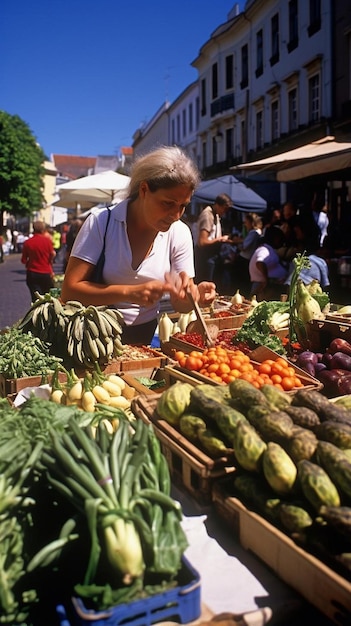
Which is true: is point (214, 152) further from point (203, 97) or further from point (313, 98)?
point (313, 98)

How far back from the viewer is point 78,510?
5.27ft

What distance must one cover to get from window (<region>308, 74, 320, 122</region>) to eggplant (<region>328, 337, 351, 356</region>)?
20.7m

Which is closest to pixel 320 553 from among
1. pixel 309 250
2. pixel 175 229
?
pixel 175 229

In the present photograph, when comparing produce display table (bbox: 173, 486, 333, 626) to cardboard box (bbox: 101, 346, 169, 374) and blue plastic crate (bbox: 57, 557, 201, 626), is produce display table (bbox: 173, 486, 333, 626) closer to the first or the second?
blue plastic crate (bbox: 57, 557, 201, 626)

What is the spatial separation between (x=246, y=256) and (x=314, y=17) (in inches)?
598

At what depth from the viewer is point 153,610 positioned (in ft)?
4.92

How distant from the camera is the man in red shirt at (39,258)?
38.7 feet

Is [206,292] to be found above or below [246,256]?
below

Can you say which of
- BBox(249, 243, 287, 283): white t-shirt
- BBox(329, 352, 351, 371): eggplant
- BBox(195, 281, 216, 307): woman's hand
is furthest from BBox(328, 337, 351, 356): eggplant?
BBox(249, 243, 287, 283): white t-shirt

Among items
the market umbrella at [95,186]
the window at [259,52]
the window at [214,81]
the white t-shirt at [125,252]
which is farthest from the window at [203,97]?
the white t-shirt at [125,252]

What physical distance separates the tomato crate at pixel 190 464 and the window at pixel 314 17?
73.0ft

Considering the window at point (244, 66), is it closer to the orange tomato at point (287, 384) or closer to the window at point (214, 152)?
the window at point (214, 152)

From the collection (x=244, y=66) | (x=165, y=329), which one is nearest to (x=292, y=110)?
(x=244, y=66)

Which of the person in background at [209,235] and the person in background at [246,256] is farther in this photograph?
the person in background at [246,256]
